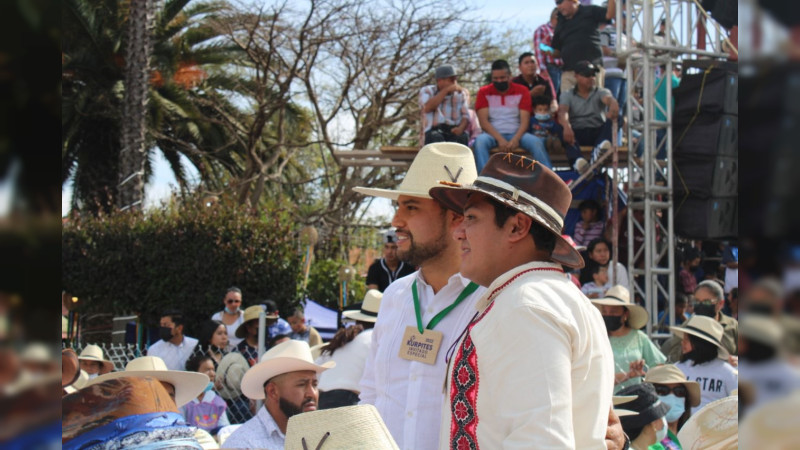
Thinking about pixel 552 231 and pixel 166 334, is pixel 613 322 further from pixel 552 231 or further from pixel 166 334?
pixel 552 231

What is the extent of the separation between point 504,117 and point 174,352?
4853mm

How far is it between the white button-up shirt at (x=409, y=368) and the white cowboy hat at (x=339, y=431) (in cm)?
95

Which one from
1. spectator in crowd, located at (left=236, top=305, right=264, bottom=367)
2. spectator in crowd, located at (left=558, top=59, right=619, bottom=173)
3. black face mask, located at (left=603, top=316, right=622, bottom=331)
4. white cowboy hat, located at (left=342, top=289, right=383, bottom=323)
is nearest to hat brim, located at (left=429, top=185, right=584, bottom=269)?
white cowboy hat, located at (left=342, top=289, right=383, bottom=323)

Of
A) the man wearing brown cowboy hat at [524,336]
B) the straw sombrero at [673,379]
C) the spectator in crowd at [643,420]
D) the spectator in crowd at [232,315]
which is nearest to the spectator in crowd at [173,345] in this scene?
the spectator in crowd at [232,315]

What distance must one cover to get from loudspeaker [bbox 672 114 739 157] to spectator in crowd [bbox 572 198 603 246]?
1230 mm

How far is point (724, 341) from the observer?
6215 millimetres

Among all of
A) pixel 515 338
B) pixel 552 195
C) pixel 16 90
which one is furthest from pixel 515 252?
pixel 16 90

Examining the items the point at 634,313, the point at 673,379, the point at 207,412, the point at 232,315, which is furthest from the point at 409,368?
the point at 232,315

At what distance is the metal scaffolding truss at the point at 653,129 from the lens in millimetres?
9629

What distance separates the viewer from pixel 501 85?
10469mm

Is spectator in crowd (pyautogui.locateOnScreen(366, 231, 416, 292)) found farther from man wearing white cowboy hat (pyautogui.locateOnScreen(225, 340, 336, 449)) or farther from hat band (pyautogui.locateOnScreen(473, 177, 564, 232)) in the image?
hat band (pyautogui.locateOnScreen(473, 177, 564, 232))

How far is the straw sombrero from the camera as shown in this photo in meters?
5.55

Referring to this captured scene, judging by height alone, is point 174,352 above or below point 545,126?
below

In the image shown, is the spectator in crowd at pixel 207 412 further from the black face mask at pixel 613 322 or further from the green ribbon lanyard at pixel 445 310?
the green ribbon lanyard at pixel 445 310
